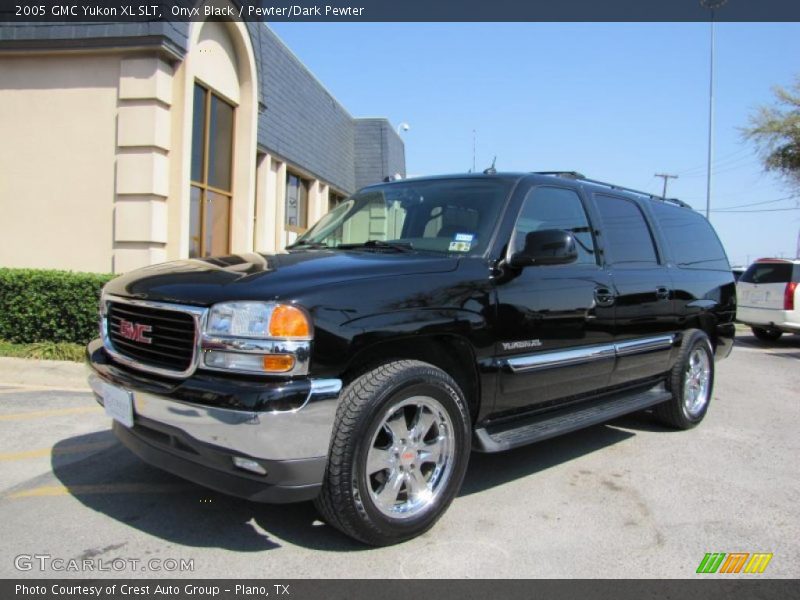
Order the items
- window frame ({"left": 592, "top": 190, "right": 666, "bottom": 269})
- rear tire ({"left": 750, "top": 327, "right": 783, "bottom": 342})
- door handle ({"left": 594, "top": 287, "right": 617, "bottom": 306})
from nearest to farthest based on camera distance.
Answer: door handle ({"left": 594, "top": 287, "right": 617, "bottom": 306}), window frame ({"left": 592, "top": 190, "right": 666, "bottom": 269}), rear tire ({"left": 750, "top": 327, "right": 783, "bottom": 342})

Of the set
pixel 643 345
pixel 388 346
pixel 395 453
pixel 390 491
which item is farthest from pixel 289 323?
pixel 643 345

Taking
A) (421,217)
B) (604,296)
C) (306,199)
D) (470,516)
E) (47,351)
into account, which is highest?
(306,199)

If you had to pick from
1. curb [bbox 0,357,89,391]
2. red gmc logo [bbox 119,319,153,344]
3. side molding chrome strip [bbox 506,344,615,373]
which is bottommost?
curb [bbox 0,357,89,391]

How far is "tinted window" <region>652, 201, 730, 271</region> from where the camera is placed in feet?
18.3

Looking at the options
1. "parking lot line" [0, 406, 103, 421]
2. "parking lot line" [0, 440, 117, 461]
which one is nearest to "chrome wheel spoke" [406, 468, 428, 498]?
"parking lot line" [0, 440, 117, 461]

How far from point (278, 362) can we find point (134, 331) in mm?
989

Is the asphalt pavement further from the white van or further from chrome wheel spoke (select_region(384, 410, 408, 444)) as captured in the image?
the white van

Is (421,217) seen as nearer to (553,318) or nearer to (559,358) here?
(553,318)

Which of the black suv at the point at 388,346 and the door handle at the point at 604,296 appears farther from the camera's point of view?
the door handle at the point at 604,296

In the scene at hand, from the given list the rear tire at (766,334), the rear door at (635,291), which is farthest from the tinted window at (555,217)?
the rear tire at (766,334)

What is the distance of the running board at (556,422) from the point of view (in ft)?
11.6

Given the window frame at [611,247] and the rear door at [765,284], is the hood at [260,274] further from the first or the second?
the rear door at [765,284]

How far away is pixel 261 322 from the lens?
269cm

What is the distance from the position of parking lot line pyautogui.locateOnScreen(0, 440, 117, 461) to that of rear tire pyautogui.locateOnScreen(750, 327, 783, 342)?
1356cm
